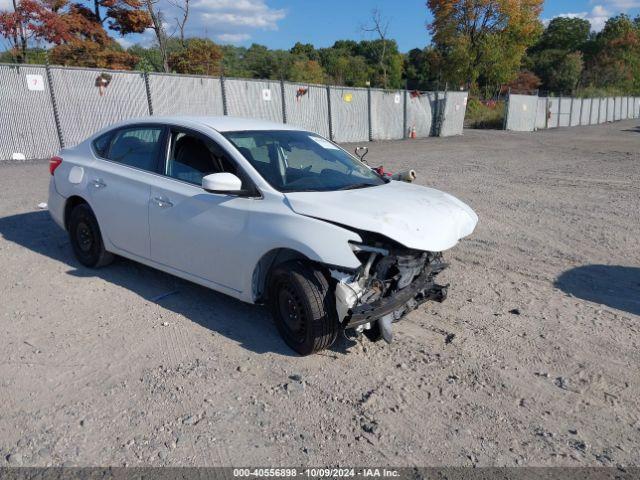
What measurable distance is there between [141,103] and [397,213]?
14.8 metres

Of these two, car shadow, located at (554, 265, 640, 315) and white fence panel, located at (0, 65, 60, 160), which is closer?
car shadow, located at (554, 265, 640, 315)

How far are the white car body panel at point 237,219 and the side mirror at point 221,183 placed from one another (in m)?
0.16

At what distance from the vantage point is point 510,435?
300 cm

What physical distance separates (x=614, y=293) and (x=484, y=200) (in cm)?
451

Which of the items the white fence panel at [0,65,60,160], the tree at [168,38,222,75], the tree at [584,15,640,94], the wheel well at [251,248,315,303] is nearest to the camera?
the wheel well at [251,248,315,303]

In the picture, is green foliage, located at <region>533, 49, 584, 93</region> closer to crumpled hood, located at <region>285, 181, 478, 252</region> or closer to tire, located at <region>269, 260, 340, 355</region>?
crumpled hood, located at <region>285, 181, 478, 252</region>

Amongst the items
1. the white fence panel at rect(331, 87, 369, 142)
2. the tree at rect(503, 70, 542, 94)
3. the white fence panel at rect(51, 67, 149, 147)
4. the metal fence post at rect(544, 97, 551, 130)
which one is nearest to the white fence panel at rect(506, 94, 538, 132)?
the metal fence post at rect(544, 97, 551, 130)

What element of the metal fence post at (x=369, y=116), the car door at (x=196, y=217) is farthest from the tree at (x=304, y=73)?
the car door at (x=196, y=217)

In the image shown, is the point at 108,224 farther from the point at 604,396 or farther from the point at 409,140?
the point at 409,140

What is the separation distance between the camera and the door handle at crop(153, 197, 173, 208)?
4531mm

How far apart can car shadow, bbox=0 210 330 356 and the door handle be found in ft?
2.95

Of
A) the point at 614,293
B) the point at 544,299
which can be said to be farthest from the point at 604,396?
the point at 614,293

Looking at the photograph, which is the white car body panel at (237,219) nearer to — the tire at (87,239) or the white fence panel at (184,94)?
the tire at (87,239)

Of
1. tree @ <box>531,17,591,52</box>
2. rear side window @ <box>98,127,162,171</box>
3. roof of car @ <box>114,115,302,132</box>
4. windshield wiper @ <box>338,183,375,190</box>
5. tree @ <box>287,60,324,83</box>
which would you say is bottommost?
windshield wiper @ <box>338,183,375,190</box>
